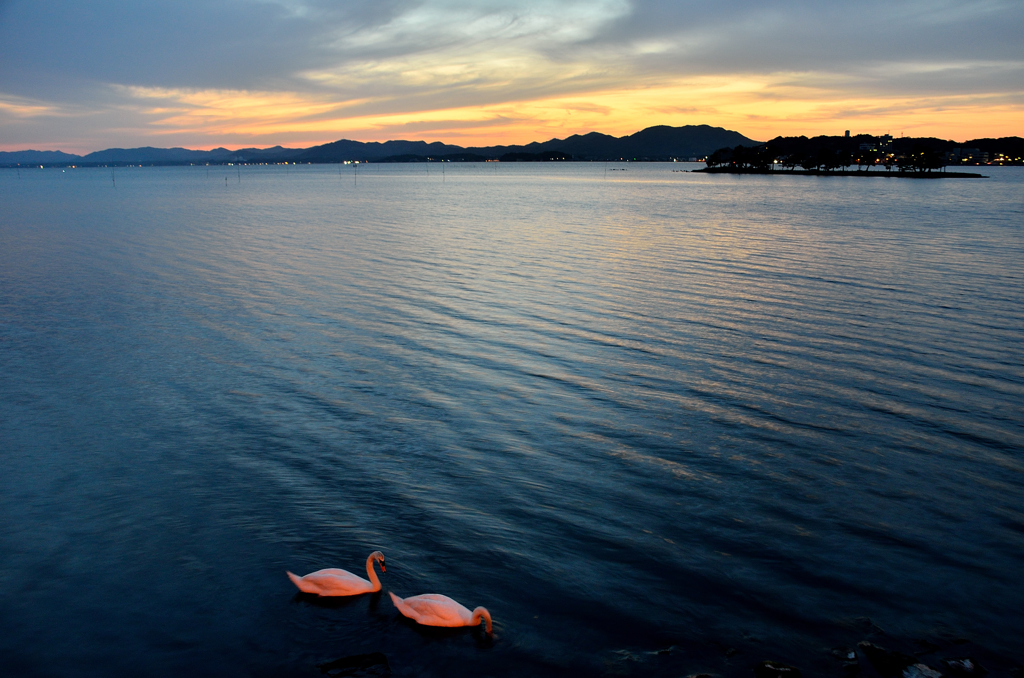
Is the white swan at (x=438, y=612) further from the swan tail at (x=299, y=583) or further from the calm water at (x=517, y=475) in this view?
the swan tail at (x=299, y=583)

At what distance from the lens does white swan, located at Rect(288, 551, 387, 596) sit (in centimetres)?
831

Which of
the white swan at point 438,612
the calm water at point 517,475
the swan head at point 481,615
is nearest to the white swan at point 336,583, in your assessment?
the calm water at point 517,475

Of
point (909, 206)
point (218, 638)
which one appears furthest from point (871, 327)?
point (909, 206)

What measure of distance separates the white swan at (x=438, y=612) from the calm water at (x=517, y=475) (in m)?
0.19

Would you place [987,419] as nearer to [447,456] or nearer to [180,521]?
[447,456]

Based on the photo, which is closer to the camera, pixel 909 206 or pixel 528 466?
pixel 528 466

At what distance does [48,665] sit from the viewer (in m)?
7.43

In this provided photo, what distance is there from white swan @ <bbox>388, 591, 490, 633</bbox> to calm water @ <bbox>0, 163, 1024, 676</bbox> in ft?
0.62

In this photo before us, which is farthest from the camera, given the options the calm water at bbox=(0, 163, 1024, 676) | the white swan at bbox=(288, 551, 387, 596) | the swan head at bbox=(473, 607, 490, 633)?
the white swan at bbox=(288, 551, 387, 596)

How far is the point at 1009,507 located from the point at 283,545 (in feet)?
37.8

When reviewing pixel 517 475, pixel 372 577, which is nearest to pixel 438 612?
pixel 372 577

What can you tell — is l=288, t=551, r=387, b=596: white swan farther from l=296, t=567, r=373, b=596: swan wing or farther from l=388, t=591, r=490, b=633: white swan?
l=388, t=591, r=490, b=633: white swan

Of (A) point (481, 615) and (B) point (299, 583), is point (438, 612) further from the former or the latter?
(B) point (299, 583)

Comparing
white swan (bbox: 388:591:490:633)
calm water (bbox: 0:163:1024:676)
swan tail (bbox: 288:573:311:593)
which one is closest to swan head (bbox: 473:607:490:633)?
white swan (bbox: 388:591:490:633)
